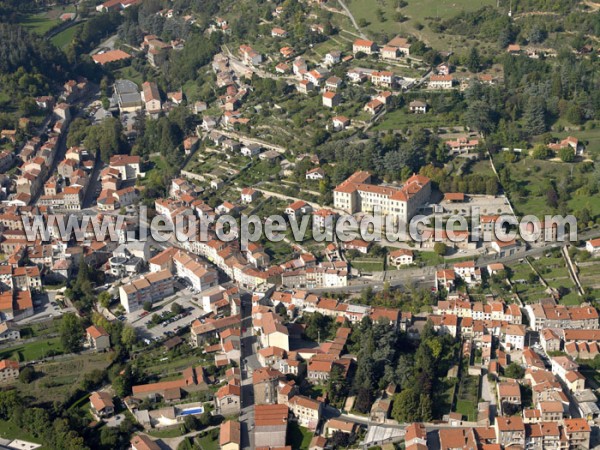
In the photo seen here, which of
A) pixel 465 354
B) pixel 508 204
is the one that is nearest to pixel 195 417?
pixel 465 354

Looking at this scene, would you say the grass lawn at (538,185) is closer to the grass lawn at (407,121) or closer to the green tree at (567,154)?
the green tree at (567,154)

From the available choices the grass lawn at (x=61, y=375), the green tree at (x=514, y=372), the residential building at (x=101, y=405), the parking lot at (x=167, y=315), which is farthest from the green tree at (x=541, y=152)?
the residential building at (x=101, y=405)

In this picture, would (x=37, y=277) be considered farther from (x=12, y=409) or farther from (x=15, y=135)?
(x=15, y=135)

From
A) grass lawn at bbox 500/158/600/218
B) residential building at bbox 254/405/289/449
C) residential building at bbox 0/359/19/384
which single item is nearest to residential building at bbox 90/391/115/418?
residential building at bbox 0/359/19/384

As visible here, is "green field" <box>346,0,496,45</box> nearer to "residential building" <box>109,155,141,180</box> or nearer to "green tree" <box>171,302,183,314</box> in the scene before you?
"residential building" <box>109,155,141,180</box>

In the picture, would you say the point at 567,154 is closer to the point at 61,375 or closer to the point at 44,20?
the point at 61,375

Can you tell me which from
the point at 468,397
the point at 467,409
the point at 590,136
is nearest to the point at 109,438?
the point at 467,409
